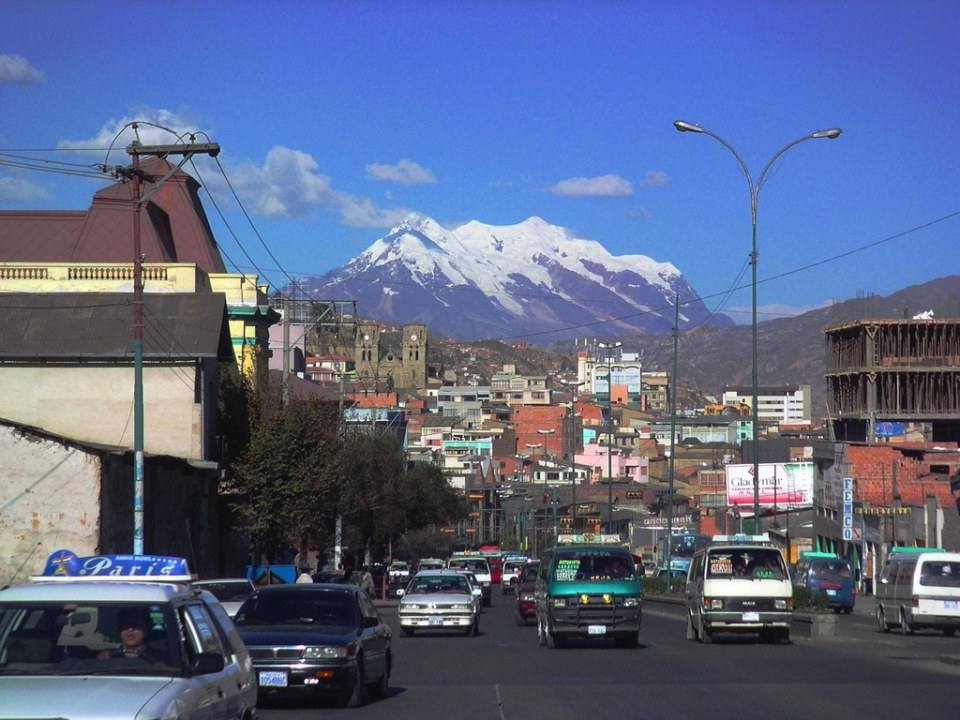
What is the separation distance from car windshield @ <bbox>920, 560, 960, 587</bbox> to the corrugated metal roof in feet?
77.6

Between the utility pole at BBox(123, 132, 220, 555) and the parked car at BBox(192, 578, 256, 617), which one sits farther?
the utility pole at BBox(123, 132, 220, 555)

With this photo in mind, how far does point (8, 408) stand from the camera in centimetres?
4697

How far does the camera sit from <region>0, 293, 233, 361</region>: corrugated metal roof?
4703cm

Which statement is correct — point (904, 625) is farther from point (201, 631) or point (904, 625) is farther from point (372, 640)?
point (201, 631)

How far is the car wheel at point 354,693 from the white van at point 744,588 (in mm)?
13363

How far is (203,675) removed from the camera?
33.0 ft

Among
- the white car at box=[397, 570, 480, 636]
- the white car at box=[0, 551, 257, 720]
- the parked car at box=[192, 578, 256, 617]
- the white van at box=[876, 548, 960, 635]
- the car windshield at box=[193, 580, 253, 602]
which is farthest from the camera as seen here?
the white car at box=[397, 570, 480, 636]

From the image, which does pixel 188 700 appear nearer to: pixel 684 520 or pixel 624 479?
pixel 684 520

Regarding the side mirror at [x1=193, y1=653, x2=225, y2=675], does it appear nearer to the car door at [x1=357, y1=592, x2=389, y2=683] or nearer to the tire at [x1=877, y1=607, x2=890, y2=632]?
the car door at [x1=357, y1=592, x2=389, y2=683]

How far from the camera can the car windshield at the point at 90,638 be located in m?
9.80

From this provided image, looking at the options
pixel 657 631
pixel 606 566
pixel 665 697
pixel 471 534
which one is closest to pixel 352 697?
pixel 665 697

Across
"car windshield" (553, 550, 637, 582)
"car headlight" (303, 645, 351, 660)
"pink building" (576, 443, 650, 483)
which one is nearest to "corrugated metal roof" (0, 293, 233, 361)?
"car windshield" (553, 550, 637, 582)

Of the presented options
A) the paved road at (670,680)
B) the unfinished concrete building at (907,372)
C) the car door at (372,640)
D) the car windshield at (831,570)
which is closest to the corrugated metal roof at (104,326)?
the paved road at (670,680)

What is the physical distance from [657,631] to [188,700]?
29040mm
